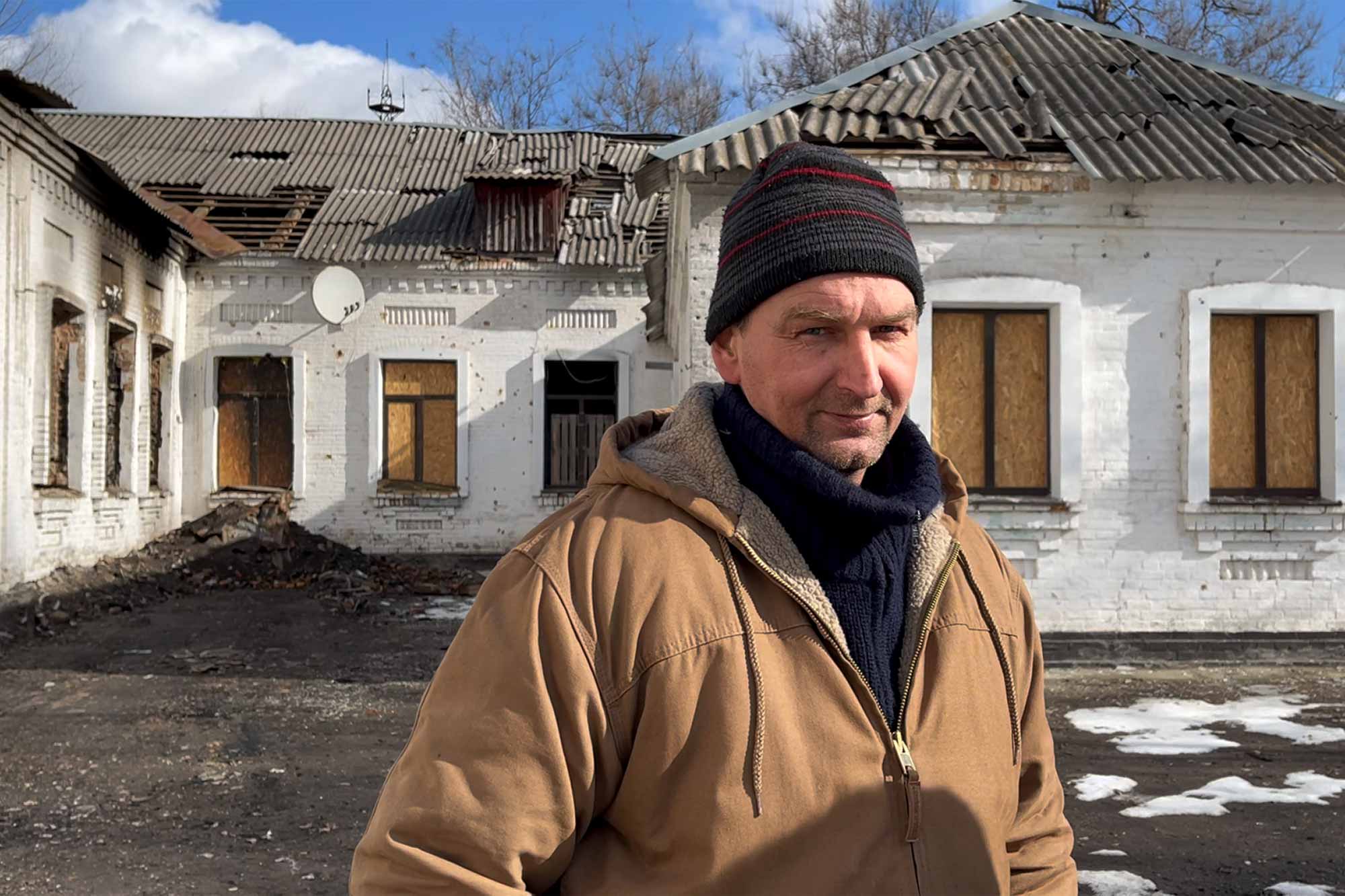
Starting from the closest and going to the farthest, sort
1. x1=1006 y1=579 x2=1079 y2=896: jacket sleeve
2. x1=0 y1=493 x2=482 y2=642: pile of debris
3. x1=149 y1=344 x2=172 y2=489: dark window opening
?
x1=1006 y1=579 x2=1079 y2=896: jacket sleeve < x1=0 y1=493 x2=482 y2=642: pile of debris < x1=149 y1=344 x2=172 y2=489: dark window opening

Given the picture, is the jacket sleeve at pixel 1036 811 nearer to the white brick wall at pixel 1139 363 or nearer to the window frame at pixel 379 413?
the white brick wall at pixel 1139 363

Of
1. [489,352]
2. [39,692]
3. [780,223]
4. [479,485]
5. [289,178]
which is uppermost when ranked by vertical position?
[289,178]

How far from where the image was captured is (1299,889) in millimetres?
3975

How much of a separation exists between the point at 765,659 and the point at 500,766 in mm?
379

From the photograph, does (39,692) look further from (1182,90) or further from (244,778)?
(1182,90)

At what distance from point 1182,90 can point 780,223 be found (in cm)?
882

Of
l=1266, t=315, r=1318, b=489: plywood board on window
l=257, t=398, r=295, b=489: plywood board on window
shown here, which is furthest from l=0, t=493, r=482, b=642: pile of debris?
l=1266, t=315, r=1318, b=489: plywood board on window

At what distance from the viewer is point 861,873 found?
146 cm

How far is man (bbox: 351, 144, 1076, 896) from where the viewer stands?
1383 millimetres

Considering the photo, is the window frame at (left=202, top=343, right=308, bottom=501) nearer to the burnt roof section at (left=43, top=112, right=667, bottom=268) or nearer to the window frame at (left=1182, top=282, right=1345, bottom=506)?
the burnt roof section at (left=43, top=112, right=667, bottom=268)

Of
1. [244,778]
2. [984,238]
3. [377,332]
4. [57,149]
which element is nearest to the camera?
[244,778]

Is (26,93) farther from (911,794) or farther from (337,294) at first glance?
(911,794)

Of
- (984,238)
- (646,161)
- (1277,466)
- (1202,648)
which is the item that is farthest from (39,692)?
(1277,466)

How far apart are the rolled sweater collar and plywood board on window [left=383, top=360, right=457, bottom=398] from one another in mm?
14608
